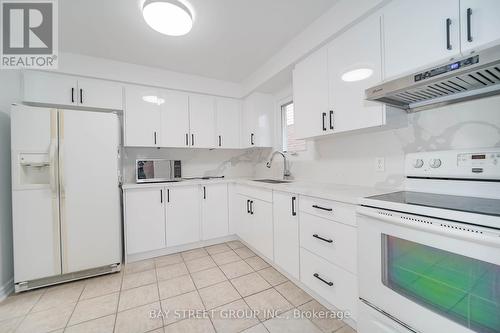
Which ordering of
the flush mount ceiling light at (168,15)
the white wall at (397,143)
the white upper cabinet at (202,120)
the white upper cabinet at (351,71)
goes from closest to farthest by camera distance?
the white wall at (397,143) < the white upper cabinet at (351,71) < the flush mount ceiling light at (168,15) < the white upper cabinet at (202,120)

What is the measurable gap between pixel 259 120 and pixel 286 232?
1739 mm

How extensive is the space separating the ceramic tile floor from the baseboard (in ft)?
0.25

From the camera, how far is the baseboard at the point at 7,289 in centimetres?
167

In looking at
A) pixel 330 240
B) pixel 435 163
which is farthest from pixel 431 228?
pixel 330 240

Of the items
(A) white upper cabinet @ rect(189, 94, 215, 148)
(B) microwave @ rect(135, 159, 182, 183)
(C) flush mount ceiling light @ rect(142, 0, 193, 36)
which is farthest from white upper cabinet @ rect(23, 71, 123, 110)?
(C) flush mount ceiling light @ rect(142, 0, 193, 36)

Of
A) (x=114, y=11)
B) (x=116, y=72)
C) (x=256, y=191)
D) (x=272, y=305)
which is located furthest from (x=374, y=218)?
(x=116, y=72)

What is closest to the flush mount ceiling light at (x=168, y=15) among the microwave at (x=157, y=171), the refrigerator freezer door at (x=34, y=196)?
the refrigerator freezer door at (x=34, y=196)

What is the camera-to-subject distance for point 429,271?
0.88 meters

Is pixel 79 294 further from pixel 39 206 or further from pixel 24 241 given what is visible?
pixel 39 206

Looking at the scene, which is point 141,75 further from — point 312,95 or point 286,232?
point 286,232

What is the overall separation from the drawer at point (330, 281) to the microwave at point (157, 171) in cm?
192

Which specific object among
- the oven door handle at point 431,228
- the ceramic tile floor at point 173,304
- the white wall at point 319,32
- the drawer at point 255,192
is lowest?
the ceramic tile floor at point 173,304

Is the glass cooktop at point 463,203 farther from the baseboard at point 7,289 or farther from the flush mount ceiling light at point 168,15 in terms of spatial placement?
the baseboard at point 7,289

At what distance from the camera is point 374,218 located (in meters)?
1.05
